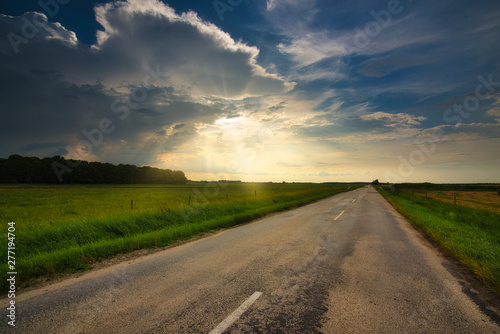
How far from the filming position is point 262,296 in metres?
3.69

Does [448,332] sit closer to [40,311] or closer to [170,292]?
[170,292]

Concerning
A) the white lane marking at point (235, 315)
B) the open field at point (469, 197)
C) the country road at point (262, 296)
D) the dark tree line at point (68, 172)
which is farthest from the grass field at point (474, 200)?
the dark tree line at point (68, 172)

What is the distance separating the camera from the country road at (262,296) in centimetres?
295

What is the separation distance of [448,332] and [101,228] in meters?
9.76

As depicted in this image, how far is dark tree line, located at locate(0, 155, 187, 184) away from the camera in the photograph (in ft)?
269

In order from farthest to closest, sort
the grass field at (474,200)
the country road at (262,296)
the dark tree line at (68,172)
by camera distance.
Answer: the dark tree line at (68,172)
the grass field at (474,200)
the country road at (262,296)

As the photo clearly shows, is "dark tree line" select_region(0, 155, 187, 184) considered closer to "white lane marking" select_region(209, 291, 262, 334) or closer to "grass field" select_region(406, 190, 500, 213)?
"white lane marking" select_region(209, 291, 262, 334)

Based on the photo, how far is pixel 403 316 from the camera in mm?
3184

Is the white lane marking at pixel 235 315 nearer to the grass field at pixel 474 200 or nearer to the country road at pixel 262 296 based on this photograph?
the country road at pixel 262 296

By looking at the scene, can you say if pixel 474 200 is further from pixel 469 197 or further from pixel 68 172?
pixel 68 172

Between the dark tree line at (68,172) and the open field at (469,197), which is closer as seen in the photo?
the open field at (469,197)

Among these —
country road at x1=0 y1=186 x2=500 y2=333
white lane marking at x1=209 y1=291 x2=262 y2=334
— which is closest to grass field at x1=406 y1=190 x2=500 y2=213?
country road at x1=0 y1=186 x2=500 y2=333

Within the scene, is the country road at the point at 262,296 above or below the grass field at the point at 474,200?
above

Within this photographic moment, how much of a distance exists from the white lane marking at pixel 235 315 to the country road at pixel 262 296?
0.01 meters
